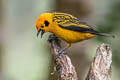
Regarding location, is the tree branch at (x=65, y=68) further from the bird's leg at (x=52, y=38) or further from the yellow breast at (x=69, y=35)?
the yellow breast at (x=69, y=35)

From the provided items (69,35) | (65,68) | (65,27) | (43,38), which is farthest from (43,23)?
(43,38)

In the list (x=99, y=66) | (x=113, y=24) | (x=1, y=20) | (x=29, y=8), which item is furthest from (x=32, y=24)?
(x=99, y=66)

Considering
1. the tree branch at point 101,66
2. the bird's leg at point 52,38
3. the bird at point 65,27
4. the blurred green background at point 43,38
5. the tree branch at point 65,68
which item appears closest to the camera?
the tree branch at point 101,66

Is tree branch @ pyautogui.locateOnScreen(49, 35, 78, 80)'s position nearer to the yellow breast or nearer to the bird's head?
the yellow breast

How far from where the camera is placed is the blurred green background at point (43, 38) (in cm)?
907

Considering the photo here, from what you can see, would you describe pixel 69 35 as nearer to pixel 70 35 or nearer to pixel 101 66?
pixel 70 35

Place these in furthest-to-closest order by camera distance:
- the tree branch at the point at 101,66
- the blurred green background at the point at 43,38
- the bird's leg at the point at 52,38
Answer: the blurred green background at the point at 43,38, the bird's leg at the point at 52,38, the tree branch at the point at 101,66

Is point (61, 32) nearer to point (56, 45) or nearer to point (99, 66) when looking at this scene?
point (56, 45)

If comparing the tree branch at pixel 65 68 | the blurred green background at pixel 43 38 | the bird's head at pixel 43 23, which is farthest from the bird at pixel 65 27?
the blurred green background at pixel 43 38

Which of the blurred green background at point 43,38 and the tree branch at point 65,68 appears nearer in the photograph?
the tree branch at point 65,68

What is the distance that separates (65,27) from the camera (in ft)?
23.7

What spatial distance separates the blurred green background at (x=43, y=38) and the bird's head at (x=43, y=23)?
5.43 ft

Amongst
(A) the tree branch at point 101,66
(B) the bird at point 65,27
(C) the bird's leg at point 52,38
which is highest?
(B) the bird at point 65,27

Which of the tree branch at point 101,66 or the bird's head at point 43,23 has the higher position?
the bird's head at point 43,23
